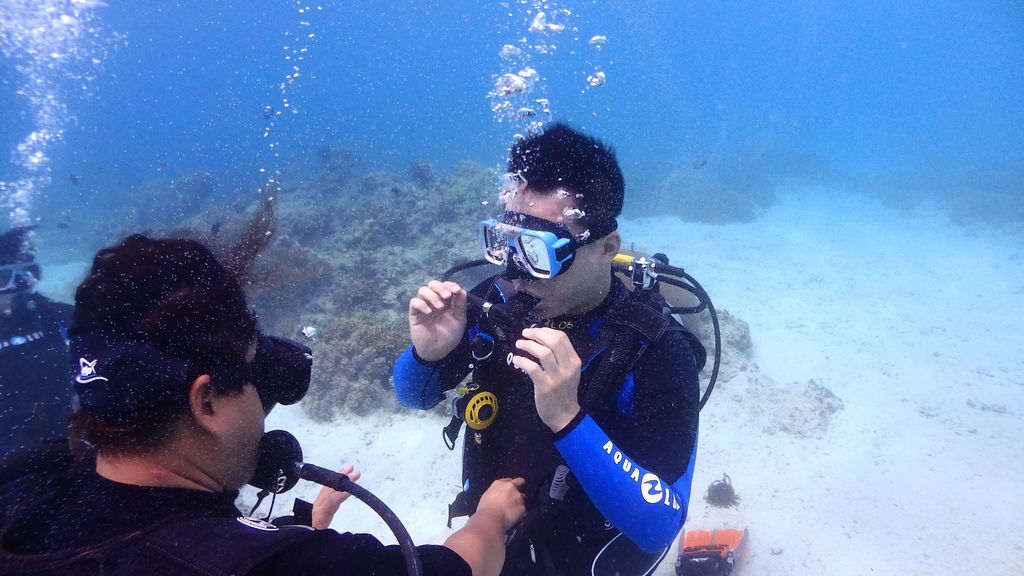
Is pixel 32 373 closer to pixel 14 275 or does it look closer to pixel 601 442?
pixel 14 275

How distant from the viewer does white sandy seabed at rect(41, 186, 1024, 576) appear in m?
5.49

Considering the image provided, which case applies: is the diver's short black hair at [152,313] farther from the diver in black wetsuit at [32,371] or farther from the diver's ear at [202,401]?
the diver in black wetsuit at [32,371]

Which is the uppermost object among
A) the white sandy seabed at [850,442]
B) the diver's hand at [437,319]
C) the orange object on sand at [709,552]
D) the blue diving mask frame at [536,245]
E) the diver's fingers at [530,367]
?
the blue diving mask frame at [536,245]

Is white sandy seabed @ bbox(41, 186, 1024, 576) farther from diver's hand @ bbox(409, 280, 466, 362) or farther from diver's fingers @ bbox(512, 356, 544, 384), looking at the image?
diver's fingers @ bbox(512, 356, 544, 384)

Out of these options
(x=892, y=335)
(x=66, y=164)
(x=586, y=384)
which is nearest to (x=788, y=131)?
(x=892, y=335)

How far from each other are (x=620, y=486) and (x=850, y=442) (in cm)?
761

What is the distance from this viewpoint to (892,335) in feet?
37.4

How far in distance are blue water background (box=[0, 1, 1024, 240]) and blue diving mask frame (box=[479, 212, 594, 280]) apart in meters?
36.9

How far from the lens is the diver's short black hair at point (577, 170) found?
8.57ft

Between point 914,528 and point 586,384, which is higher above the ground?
point 586,384

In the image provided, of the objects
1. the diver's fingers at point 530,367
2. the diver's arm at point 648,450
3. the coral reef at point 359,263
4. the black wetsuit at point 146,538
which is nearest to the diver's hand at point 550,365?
the diver's fingers at point 530,367

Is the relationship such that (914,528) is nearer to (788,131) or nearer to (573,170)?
(573,170)

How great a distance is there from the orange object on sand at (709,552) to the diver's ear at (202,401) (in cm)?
516

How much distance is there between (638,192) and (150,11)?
4039 inches
